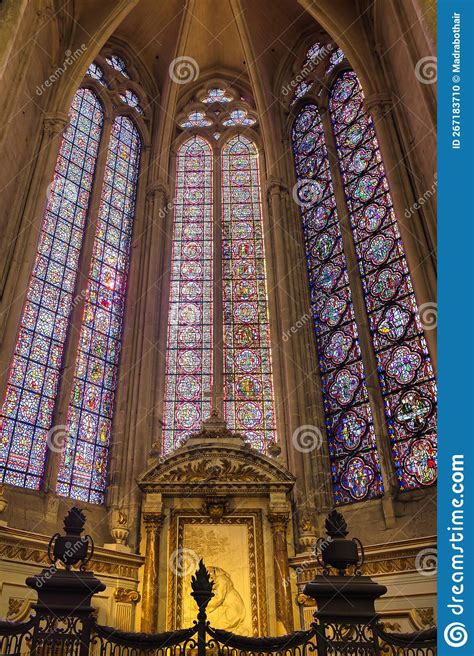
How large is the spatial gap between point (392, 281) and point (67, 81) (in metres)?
9.14

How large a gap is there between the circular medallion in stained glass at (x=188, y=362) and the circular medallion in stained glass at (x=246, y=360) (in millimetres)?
928

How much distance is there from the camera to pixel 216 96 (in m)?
18.3

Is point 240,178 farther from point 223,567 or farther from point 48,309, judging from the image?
point 223,567

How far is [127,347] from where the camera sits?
13016mm

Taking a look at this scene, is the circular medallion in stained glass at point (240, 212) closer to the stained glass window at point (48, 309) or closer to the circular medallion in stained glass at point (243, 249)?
the circular medallion in stained glass at point (243, 249)

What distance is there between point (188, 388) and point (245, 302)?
2749 millimetres

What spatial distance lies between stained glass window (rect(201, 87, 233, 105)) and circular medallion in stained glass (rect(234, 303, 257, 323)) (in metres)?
7.63

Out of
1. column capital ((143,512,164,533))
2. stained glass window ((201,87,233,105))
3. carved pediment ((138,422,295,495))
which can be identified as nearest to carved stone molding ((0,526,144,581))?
column capital ((143,512,164,533))

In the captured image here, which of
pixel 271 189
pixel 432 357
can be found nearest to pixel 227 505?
pixel 432 357

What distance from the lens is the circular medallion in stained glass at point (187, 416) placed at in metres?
12.6

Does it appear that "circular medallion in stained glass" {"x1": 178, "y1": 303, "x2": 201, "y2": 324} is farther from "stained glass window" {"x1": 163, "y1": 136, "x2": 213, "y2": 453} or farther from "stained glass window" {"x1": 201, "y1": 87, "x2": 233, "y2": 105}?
"stained glass window" {"x1": 201, "y1": 87, "x2": 233, "y2": 105}

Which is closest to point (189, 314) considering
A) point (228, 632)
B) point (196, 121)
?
point (196, 121)

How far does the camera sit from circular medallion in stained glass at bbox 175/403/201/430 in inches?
495

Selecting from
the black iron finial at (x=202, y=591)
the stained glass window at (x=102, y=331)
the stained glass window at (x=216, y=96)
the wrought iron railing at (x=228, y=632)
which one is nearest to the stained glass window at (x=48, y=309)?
the stained glass window at (x=102, y=331)
